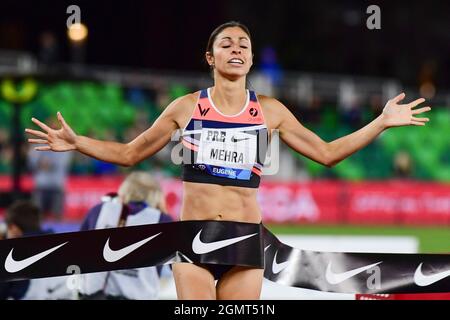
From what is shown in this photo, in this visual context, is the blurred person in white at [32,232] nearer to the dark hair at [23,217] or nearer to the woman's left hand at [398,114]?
the dark hair at [23,217]

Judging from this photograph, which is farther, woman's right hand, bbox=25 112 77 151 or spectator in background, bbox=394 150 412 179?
spectator in background, bbox=394 150 412 179

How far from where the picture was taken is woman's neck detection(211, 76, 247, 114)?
616cm

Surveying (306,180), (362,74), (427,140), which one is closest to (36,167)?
(306,180)

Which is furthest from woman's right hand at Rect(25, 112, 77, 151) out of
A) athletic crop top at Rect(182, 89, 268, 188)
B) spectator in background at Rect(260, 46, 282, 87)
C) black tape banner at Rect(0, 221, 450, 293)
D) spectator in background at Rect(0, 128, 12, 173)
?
spectator in background at Rect(260, 46, 282, 87)

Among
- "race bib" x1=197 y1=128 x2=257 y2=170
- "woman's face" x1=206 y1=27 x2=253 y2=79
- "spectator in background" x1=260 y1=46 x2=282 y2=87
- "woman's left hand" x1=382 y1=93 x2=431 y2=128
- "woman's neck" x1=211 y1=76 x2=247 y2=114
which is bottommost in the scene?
"race bib" x1=197 y1=128 x2=257 y2=170

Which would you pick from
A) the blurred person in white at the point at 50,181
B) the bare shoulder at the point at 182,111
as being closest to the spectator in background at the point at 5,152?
the blurred person in white at the point at 50,181

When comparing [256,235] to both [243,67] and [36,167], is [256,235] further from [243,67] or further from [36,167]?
[36,167]

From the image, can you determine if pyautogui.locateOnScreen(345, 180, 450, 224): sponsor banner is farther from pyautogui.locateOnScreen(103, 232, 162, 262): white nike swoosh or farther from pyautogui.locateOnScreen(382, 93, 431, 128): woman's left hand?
pyautogui.locateOnScreen(103, 232, 162, 262): white nike swoosh

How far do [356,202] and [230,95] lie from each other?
20184 millimetres

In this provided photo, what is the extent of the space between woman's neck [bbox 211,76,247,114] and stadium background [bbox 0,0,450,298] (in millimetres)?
12135

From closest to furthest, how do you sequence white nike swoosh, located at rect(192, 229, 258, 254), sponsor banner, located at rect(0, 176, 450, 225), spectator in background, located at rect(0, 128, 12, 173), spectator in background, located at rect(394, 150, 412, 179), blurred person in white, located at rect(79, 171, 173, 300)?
white nike swoosh, located at rect(192, 229, 258, 254), blurred person in white, located at rect(79, 171, 173, 300), spectator in background, located at rect(0, 128, 12, 173), sponsor banner, located at rect(0, 176, 450, 225), spectator in background, located at rect(394, 150, 412, 179)

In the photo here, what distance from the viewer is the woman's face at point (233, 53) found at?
6125 mm

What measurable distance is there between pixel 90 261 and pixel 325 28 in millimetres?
29394

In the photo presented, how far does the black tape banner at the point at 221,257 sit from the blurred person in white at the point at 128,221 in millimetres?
1872
